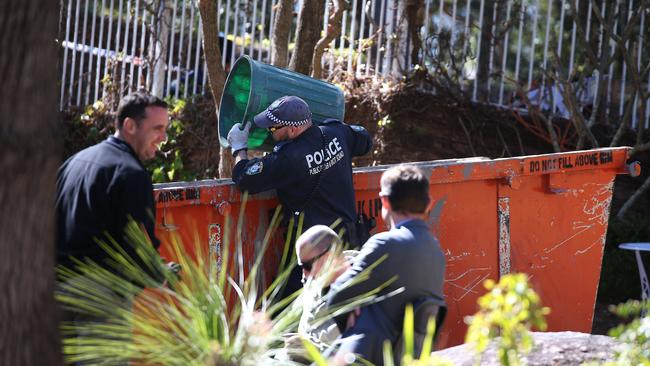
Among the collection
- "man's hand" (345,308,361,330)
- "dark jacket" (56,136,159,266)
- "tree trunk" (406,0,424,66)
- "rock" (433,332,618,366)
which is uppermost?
"tree trunk" (406,0,424,66)

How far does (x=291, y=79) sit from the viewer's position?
5980mm

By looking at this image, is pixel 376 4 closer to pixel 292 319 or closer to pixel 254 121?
pixel 254 121

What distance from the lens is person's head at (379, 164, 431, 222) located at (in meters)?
4.09

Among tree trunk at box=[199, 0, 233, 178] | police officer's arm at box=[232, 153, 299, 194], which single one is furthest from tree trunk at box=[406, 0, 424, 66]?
police officer's arm at box=[232, 153, 299, 194]

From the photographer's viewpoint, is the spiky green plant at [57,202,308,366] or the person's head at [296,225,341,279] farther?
the person's head at [296,225,341,279]

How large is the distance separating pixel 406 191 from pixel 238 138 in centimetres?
168

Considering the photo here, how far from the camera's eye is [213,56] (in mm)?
7242

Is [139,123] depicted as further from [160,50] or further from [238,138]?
[160,50]

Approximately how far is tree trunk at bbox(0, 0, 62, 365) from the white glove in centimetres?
257

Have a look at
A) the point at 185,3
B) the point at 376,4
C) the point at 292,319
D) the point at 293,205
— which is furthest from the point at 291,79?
the point at 185,3

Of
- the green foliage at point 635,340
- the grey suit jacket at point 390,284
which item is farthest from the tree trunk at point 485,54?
the green foliage at point 635,340

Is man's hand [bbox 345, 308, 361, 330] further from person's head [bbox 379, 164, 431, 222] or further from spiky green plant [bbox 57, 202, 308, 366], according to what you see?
spiky green plant [bbox 57, 202, 308, 366]

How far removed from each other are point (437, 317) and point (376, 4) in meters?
6.40

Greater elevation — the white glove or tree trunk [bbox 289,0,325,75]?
tree trunk [bbox 289,0,325,75]
